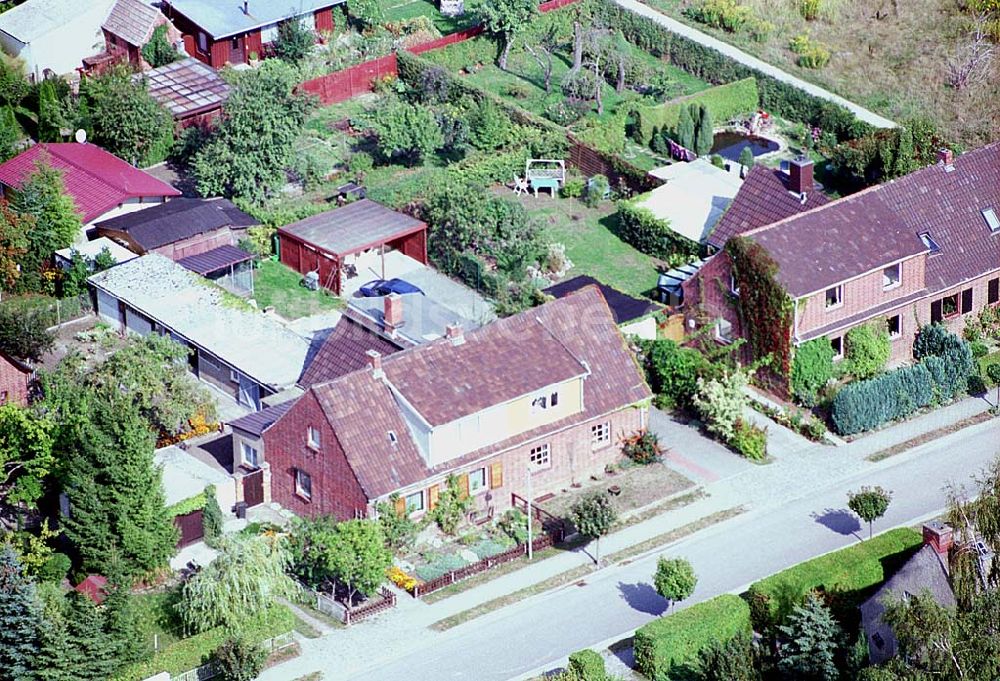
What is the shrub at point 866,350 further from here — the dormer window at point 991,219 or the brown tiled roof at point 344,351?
the brown tiled roof at point 344,351

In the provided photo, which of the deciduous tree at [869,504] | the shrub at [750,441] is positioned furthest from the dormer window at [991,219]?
the deciduous tree at [869,504]

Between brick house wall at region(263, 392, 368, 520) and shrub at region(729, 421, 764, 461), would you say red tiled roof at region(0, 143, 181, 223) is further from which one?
shrub at region(729, 421, 764, 461)

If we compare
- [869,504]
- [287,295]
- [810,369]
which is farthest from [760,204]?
[287,295]

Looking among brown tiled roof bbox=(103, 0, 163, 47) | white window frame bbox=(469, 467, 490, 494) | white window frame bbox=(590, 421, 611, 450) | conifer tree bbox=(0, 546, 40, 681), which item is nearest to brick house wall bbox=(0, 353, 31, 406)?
conifer tree bbox=(0, 546, 40, 681)

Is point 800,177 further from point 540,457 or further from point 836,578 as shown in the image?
point 836,578

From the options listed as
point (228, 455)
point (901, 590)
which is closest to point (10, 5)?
point (228, 455)

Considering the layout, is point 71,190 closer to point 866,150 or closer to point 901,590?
point 866,150

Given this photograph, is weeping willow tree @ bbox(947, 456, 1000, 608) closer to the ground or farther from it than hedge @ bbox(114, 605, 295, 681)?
farther from it
